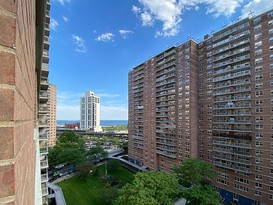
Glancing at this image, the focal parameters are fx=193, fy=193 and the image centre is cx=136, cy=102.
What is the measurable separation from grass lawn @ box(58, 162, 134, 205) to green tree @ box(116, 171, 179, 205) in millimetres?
10859

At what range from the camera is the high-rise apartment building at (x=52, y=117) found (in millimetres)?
66500

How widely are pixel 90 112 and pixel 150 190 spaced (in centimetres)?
10918

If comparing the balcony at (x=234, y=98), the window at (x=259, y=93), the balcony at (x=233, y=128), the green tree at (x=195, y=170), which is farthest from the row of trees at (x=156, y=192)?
the window at (x=259, y=93)

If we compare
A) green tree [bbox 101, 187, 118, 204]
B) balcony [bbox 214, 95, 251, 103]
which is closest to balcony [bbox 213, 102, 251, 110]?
balcony [bbox 214, 95, 251, 103]

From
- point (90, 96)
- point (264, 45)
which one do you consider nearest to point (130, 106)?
point (264, 45)

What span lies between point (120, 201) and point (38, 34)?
18459 mm

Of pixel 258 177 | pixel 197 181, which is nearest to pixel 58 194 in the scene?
pixel 197 181

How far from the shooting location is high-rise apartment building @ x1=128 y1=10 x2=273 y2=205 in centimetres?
2602

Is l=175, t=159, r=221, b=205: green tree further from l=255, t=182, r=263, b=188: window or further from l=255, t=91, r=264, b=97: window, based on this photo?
l=255, t=91, r=264, b=97: window

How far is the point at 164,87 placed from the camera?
40.1 m

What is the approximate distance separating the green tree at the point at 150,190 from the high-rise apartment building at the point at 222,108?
12.7 metres

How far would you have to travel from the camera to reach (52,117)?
233ft

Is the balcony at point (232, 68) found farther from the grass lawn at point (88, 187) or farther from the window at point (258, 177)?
the grass lawn at point (88, 187)

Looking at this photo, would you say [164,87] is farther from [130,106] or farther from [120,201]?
[120,201]
